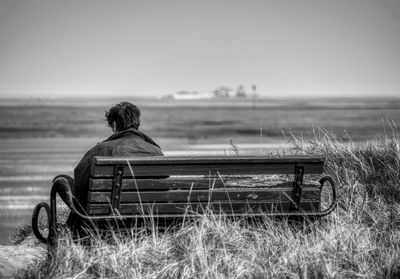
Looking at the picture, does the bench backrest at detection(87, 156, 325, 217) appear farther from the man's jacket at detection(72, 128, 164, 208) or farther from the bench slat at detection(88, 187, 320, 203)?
the man's jacket at detection(72, 128, 164, 208)

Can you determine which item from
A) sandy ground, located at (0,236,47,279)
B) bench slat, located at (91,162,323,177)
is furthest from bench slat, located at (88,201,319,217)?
sandy ground, located at (0,236,47,279)

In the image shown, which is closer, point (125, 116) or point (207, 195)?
point (207, 195)

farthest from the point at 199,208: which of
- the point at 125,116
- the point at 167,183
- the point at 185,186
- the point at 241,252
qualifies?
the point at 125,116

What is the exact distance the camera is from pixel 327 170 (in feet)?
27.0

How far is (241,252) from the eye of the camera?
226 inches

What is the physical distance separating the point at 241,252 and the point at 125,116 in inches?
63.3

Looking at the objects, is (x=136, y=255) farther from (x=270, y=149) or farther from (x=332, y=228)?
(x=270, y=149)

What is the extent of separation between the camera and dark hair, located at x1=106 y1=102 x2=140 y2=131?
6305 millimetres

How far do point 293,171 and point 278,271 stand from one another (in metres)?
0.87

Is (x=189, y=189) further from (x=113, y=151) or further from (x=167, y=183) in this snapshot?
(x=113, y=151)

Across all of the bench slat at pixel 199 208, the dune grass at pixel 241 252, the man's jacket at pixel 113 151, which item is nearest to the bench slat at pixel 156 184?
the bench slat at pixel 199 208

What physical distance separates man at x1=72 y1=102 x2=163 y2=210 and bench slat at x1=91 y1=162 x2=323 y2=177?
17.5 inches

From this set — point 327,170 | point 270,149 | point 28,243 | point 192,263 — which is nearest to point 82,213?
point 192,263

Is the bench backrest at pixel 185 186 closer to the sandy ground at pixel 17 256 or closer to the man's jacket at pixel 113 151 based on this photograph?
the man's jacket at pixel 113 151
